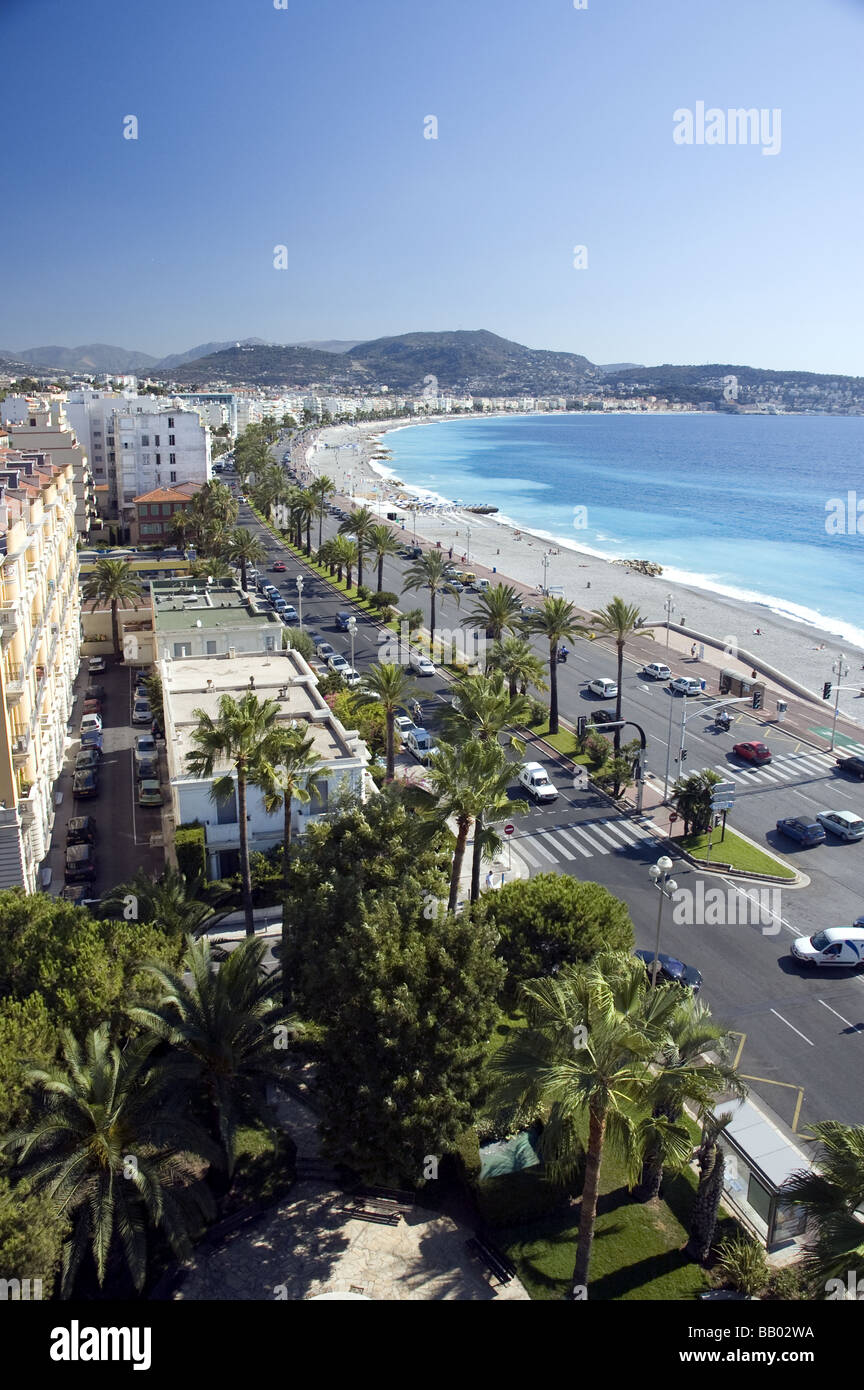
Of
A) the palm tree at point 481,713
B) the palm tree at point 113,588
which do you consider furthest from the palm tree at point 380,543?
the palm tree at point 481,713

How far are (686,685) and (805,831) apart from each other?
18661 millimetres

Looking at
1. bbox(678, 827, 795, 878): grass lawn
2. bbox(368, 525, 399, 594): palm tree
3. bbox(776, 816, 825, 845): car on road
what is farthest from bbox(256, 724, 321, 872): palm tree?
bbox(368, 525, 399, 594): palm tree

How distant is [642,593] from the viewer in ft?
303

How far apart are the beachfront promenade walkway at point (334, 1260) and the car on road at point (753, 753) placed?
3355 cm

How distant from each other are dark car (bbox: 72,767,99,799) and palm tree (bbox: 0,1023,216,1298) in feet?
77.7

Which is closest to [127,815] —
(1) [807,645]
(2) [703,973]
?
(2) [703,973]

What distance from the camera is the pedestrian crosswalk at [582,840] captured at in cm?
3769

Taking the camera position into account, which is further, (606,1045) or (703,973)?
(703,973)

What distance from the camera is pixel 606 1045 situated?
1466cm

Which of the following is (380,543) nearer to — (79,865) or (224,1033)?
(79,865)

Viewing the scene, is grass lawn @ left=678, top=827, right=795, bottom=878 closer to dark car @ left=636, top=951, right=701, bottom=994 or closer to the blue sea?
dark car @ left=636, top=951, right=701, bottom=994

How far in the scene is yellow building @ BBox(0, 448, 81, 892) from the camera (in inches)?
1189
